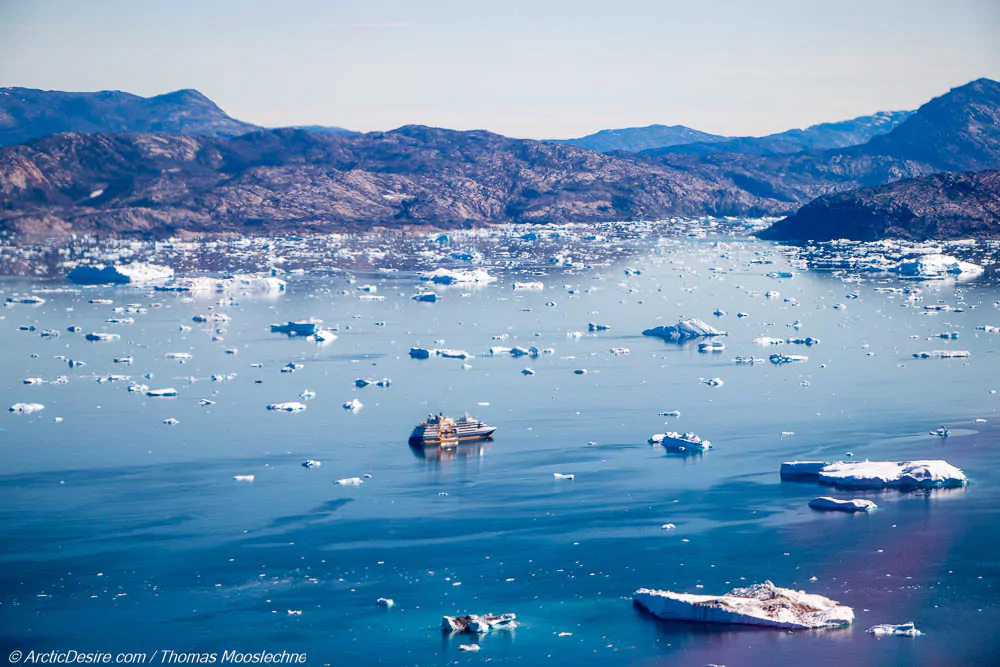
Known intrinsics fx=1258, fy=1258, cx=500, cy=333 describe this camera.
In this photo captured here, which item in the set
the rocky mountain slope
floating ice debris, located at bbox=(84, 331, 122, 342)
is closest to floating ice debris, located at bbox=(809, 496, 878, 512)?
floating ice debris, located at bbox=(84, 331, 122, 342)

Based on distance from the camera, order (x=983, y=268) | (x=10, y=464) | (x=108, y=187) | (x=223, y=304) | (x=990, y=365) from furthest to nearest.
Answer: (x=108, y=187)
(x=983, y=268)
(x=223, y=304)
(x=990, y=365)
(x=10, y=464)

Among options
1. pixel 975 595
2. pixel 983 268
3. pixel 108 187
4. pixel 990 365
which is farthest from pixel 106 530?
pixel 108 187

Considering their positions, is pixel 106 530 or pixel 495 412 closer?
pixel 106 530

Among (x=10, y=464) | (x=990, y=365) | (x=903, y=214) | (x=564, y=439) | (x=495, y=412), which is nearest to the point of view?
(x=10, y=464)

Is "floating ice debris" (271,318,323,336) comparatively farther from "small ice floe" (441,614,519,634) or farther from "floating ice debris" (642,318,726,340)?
"small ice floe" (441,614,519,634)

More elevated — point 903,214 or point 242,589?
point 903,214

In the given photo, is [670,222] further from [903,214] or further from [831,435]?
[831,435]

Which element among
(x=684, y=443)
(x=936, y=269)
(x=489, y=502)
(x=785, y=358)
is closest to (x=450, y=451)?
(x=489, y=502)

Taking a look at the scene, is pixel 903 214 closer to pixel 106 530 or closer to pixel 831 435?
pixel 831 435

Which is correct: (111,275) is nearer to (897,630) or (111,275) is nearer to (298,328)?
(298,328)
